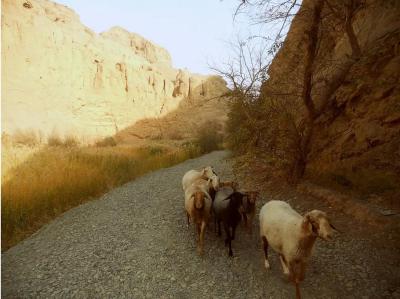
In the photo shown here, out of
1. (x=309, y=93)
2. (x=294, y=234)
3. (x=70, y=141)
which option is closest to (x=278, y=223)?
(x=294, y=234)

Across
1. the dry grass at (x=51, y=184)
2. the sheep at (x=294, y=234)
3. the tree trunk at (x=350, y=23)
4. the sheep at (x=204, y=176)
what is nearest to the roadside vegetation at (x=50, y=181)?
the dry grass at (x=51, y=184)

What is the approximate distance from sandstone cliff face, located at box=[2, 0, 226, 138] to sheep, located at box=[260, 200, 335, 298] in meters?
20.0

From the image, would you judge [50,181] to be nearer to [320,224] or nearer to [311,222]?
[311,222]

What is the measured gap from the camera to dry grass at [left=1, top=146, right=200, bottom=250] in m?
8.09

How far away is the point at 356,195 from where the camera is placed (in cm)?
745

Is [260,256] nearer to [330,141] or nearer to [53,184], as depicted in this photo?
→ [330,141]

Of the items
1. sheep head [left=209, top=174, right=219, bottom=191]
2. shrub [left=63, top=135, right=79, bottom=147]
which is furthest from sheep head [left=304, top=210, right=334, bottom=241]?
shrub [left=63, top=135, right=79, bottom=147]

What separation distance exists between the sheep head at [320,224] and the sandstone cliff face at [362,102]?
4390 mm

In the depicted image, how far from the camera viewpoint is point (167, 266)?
600 cm

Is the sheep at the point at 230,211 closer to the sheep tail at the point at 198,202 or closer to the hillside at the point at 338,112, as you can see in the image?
the sheep tail at the point at 198,202

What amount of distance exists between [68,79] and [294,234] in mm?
Result: 26760

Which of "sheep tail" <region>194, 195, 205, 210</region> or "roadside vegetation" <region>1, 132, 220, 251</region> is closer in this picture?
"sheep tail" <region>194, 195, 205, 210</region>

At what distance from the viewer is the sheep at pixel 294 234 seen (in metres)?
4.26

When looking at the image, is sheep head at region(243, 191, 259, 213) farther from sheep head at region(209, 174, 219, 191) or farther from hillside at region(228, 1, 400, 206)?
hillside at region(228, 1, 400, 206)
